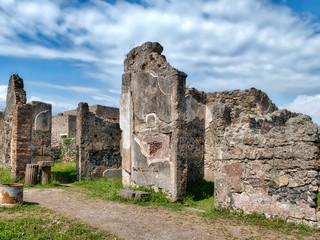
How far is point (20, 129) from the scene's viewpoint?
28.5 feet

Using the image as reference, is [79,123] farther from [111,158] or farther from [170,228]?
[170,228]

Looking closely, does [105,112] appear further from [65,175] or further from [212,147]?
[212,147]

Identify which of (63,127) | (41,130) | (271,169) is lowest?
(271,169)

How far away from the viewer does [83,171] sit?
8953 mm

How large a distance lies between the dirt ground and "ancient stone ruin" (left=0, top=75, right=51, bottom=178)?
3076 mm

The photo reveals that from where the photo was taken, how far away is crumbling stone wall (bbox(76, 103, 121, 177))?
899cm

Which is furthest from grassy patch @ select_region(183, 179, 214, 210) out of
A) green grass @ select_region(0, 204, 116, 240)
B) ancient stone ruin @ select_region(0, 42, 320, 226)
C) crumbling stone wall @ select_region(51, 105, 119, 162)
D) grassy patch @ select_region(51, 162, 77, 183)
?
crumbling stone wall @ select_region(51, 105, 119, 162)

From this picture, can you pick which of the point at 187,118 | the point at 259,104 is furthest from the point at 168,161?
the point at 259,104

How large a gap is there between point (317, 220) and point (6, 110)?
412 inches

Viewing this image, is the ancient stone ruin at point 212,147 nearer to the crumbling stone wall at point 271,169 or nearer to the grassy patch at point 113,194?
the crumbling stone wall at point 271,169

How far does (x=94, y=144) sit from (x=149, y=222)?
5256 millimetres

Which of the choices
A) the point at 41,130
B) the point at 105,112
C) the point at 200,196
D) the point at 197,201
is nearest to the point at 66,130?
the point at 105,112

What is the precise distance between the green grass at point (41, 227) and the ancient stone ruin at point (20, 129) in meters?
4.04

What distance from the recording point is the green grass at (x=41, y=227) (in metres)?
3.66
